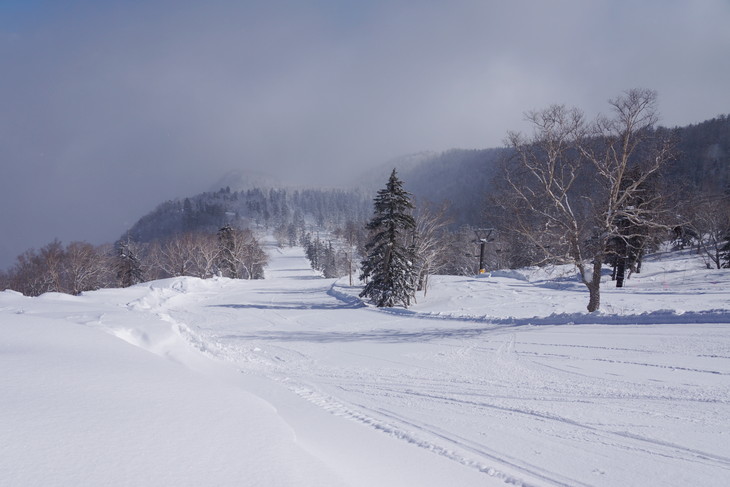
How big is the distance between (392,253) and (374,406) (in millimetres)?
18374

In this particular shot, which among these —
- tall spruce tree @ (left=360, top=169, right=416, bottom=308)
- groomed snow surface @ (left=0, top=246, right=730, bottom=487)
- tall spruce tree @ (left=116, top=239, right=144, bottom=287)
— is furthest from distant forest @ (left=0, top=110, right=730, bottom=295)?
groomed snow surface @ (left=0, top=246, right=730, bottom=487)

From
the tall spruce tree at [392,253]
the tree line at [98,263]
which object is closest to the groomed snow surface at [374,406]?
the tall spruce tree at [392,253]

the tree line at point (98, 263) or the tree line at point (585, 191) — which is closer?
the tree line at point (585, 191)

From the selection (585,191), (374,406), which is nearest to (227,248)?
(585,191)

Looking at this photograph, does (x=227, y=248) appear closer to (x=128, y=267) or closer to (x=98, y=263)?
(x=128, y=267)

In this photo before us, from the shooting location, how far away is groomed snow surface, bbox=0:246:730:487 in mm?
3312

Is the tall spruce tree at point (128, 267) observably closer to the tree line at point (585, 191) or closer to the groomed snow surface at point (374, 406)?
the groomed snow surface at point (374, 406)

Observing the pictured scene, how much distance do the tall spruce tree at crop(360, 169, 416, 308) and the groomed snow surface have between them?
11314mm

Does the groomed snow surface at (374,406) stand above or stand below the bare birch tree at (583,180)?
below

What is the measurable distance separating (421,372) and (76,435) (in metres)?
6.80

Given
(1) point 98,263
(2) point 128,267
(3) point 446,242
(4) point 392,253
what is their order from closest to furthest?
(4) point 392,253 → (3) point 446,242 → (1) point 98,263 → (2) point 128,267

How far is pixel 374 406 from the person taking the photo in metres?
6.74

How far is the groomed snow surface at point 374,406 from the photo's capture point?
3312 mm

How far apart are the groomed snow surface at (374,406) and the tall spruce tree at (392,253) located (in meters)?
11.3
